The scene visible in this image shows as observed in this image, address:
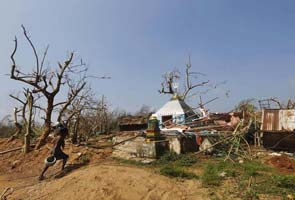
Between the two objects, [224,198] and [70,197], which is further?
[70,197]

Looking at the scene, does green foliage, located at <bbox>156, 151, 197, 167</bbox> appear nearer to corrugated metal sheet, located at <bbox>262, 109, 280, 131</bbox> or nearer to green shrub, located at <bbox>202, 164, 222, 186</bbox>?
green shrub, located at <bbox>202, 164, 222, 186</bbox>

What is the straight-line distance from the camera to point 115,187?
7.40 metres

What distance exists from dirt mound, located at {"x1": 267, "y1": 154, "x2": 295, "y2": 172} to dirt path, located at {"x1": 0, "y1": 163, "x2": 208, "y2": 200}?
120 inches

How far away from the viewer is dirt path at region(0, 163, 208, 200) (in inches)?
278

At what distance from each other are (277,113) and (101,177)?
319 inches

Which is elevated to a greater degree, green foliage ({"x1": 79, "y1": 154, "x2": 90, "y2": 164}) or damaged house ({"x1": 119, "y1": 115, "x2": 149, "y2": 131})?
damaged house ({"x1": 119, "y1": 115, "x2": 149, "y2": 131})

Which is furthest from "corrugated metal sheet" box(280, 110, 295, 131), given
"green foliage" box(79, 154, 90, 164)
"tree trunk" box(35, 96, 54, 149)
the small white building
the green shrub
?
"tree trunk" box(35, 96, 54, 149)

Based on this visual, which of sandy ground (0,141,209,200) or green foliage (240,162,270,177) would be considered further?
green foliage (240,162,270,177)

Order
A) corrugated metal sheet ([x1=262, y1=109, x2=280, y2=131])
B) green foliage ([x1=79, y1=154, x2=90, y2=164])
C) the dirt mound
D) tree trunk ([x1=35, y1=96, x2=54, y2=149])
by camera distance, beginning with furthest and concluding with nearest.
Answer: tree trunk ([x1=35, y1=96, x2=54, y2=149]) → corrugated metal sheet ([x1=262, y1=109, x2=280, y2=131]) → green foliage ([x1=79, y1=154, x2=90, y2=164]) → the dirt mound

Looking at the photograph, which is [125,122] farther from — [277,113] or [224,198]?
[224,198]

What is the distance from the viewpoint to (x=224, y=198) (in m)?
6.45

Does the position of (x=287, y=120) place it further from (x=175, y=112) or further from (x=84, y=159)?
(x=84, y=159)

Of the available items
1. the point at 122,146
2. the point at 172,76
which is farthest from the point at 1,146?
the point at 172,76

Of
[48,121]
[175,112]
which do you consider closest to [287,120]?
[175,112]
